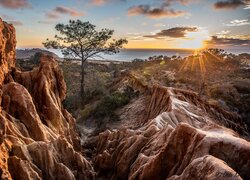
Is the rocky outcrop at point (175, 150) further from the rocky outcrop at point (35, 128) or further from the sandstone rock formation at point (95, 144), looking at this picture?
the rocky outcrop at point (35, 128)

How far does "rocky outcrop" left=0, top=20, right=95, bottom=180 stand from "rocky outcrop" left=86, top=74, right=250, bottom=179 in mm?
2004

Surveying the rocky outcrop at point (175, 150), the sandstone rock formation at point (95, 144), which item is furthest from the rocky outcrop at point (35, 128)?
the rocky outcrop at point (175, 150)

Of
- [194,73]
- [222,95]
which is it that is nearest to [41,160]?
[222,95]

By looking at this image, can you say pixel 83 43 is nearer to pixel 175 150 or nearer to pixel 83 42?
pixel 83 42

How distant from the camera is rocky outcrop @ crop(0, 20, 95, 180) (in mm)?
14163

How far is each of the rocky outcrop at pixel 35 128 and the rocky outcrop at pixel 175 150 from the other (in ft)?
6.58

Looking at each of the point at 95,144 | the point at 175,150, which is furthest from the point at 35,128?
the point at 95,144

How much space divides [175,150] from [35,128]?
8.10 meters

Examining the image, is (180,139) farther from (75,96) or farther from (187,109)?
(75,96)

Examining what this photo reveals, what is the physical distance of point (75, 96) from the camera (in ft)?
161

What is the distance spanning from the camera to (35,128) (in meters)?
18.5

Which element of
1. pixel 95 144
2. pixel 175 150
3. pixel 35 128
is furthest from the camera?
pixel 95 144

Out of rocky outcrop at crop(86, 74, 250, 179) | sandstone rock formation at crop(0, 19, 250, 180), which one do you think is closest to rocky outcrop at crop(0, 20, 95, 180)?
sandstone rock formation at crop(0, 19, 250, 180)

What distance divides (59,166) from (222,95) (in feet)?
121
